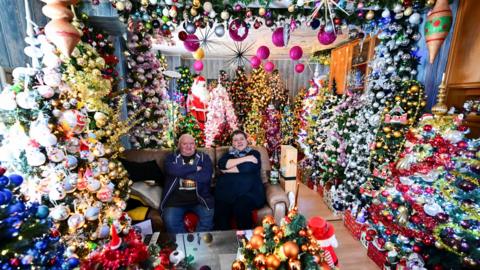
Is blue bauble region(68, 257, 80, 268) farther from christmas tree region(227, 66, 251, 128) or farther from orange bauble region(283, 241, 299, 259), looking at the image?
christmas tree region(227, 66, 251, 128)

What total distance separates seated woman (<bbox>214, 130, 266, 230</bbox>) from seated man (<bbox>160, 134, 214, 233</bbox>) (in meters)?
0.11

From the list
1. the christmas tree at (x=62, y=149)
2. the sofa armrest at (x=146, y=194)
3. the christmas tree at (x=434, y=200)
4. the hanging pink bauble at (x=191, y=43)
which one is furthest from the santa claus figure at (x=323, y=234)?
the hanging pink bauble at (x=191, y=43)

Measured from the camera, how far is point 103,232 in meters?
1.50

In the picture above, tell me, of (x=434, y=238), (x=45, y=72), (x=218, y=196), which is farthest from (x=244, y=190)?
(x=45, y=72)

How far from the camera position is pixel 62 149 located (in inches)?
51.4

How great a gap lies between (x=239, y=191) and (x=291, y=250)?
134 cm

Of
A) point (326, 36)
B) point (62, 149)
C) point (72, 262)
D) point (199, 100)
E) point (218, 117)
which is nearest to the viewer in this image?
point (72, 262)

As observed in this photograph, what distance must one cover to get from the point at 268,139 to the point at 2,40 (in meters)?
3.63

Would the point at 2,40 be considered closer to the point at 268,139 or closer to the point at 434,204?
→ the point at 434,204

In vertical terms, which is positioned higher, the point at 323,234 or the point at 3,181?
the point at 3,181

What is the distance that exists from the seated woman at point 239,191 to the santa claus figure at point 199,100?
239 centimetres

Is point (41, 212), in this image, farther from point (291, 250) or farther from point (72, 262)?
point (291, 250)

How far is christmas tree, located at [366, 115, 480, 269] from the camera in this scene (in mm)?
1246

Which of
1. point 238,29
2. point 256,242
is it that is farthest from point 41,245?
point 238,29
